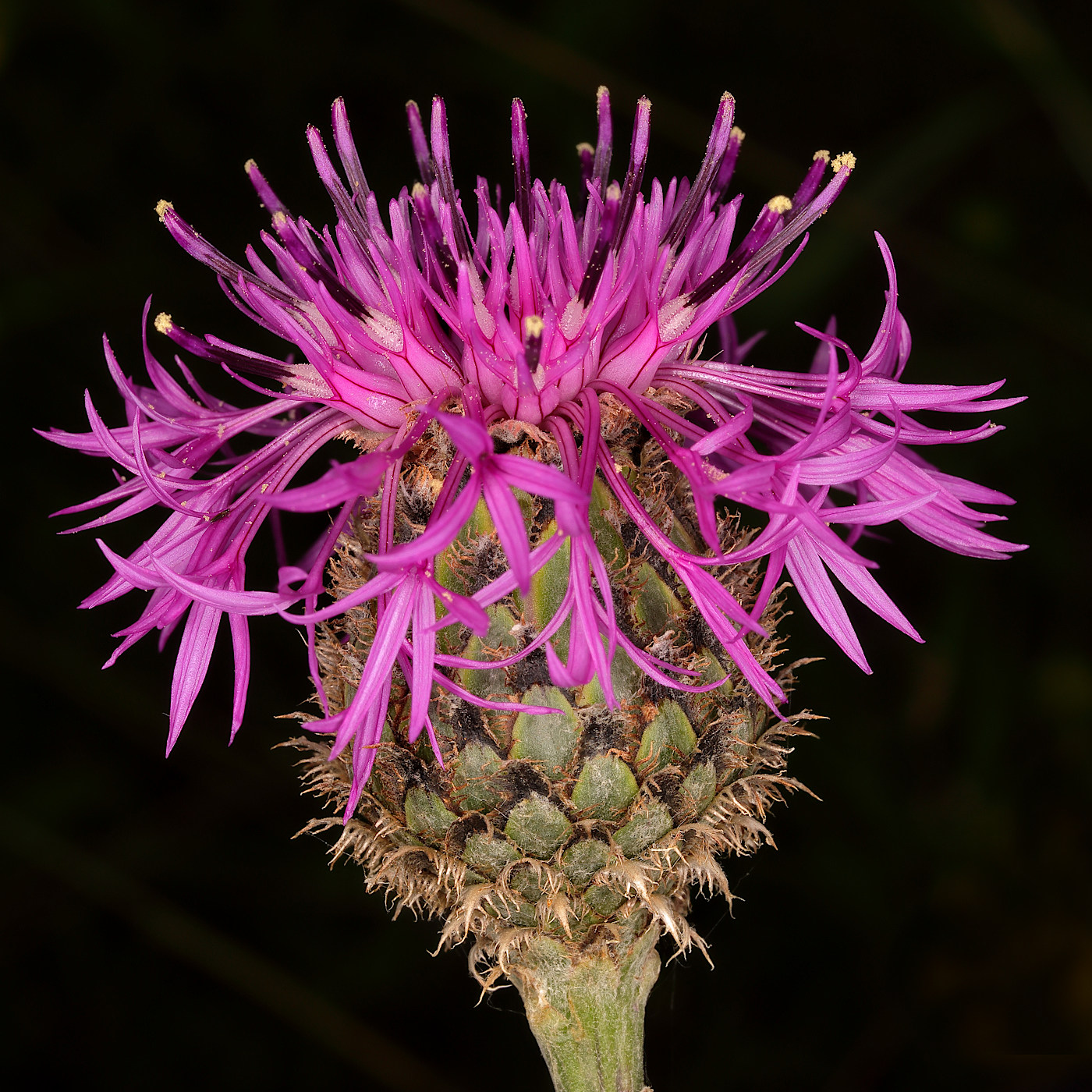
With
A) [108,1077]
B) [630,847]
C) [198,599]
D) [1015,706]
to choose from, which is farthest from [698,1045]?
[198,599]

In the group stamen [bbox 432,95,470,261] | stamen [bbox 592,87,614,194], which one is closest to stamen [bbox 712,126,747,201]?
stamen [bbox 592,87,614,194]

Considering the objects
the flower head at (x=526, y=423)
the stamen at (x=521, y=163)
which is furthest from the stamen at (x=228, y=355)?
the stamen at (x=521, y=163)

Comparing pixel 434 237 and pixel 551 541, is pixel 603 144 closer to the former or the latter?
pixel 434 237

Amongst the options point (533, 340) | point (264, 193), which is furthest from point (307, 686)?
point (533, 340)

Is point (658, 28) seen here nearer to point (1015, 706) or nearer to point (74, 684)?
point (1015, 706)

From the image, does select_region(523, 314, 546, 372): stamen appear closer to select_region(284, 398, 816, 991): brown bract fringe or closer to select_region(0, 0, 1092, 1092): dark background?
select_region(284, 398, 816, 991): brown bract fringe

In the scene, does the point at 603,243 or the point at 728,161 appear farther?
the point at 728,161

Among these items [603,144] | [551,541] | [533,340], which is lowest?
[551,541]
